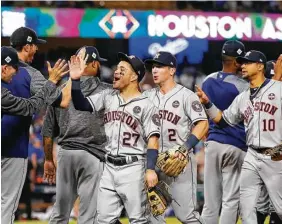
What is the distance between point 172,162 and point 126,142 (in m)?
0.43

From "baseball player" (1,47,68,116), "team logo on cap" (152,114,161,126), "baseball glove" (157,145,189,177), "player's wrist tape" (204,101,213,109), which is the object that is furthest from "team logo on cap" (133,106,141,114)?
"player's wrist tape" (204,101,213,109)

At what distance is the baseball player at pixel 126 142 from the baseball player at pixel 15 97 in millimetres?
298

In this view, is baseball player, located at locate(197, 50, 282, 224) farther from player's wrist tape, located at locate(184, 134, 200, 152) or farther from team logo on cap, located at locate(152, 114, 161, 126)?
team logo on cap, located at locate(152, 114, 161, 126)

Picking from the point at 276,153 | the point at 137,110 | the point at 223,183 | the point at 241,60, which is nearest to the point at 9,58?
the point at 137,110

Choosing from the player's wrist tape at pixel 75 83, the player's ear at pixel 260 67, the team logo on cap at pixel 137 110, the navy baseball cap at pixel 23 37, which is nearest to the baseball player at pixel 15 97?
the player's wrist tape at pixel 75 83

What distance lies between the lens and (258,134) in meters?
7.10

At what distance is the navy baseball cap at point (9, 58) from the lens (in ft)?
21.6

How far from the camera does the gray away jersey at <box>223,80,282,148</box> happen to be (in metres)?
7.09

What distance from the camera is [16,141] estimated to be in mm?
6867

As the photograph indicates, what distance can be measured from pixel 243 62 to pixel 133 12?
571cm

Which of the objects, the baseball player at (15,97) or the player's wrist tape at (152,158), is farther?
the baseball player at (15,97)

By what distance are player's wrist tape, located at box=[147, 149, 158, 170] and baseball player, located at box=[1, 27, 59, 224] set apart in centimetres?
99

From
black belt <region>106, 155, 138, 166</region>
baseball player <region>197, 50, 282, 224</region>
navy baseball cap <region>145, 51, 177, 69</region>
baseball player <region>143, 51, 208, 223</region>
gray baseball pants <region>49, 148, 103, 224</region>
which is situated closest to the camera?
black belt <region>106, 155, 138, 166</region>

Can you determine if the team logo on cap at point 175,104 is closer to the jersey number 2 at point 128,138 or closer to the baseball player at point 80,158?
the jersey number 2 at point 128,138
